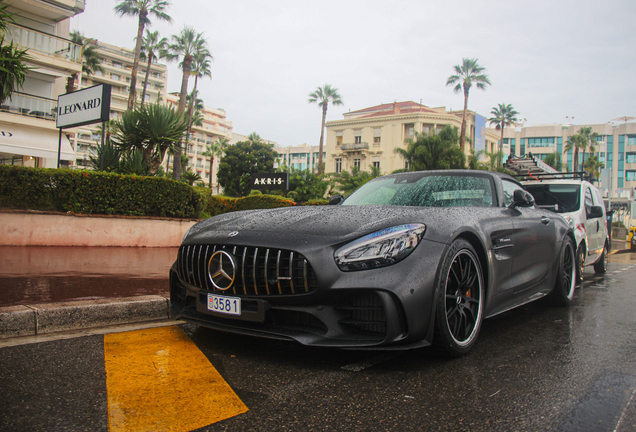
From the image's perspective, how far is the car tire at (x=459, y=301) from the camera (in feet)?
8.99

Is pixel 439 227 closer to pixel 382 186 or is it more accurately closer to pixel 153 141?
pixel 382 186

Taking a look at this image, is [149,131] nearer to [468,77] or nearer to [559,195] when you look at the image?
[559,195]

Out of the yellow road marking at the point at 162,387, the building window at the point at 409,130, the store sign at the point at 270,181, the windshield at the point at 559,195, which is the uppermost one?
the building window at the point at 409,130

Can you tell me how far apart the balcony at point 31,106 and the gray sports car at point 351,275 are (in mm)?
22742

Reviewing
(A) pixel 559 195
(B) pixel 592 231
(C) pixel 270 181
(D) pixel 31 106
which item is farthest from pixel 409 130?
(B) pixel 592 231

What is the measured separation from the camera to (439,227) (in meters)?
2.87

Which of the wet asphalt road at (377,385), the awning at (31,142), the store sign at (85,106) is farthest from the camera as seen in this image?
the awning at (31,142)

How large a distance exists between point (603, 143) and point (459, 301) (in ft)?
326

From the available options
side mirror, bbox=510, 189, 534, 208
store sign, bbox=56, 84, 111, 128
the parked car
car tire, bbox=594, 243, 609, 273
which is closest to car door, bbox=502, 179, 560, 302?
side mirror, bbox=510, 189, 534, 208

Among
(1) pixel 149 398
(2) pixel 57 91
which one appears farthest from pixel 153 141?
(2) pixel 57 91

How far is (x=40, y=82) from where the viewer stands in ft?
76.4

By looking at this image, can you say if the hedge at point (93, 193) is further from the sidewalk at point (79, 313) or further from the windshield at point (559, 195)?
the windshield at point (559, 195)

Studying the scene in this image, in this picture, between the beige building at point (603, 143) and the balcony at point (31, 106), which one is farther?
the beige building at point (603, 143)

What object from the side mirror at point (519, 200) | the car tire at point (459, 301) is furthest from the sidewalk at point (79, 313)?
the side mirror at point (519, 200)
